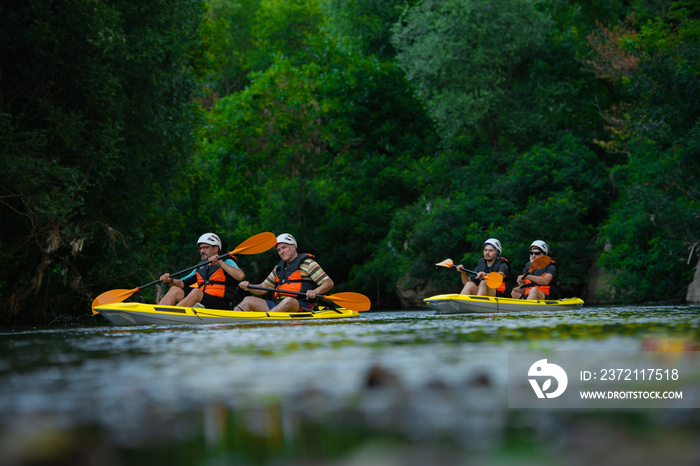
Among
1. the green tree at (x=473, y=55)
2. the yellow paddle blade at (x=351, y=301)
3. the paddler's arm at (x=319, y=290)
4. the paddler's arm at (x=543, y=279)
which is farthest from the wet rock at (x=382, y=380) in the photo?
the green tree at (x=473, y=55)

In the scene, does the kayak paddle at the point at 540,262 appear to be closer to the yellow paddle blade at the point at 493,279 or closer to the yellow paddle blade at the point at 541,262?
the yellow paddle blade at the point at 541,262

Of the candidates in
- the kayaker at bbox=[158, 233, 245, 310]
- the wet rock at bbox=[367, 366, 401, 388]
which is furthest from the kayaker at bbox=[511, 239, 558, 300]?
the wet rock at bbox=[367, 366, 401, 388]

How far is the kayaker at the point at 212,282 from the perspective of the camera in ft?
38.3

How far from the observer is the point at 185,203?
28.5 metres

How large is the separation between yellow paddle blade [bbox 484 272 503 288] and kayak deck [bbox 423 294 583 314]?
0.81ft

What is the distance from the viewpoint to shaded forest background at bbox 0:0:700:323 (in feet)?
46.8

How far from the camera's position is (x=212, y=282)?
11.8 m

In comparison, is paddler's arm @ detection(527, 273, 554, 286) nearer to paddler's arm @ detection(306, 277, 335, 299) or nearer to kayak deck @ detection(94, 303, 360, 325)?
paddler's arm @ detection(306, 277, 335, 299)

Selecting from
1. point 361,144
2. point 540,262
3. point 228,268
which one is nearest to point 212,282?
point 228,268

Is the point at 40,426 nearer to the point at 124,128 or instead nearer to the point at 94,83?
the point at 94,83

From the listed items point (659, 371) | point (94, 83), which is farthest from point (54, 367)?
point (94, 83)

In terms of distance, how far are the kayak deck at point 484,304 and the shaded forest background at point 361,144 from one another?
5.87m

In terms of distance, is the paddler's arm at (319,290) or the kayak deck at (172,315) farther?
the paddler's arm at (319,290)

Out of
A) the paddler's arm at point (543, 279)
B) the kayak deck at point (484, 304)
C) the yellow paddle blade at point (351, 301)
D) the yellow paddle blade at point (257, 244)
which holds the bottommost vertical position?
the kayak deck at point (484, 304)
